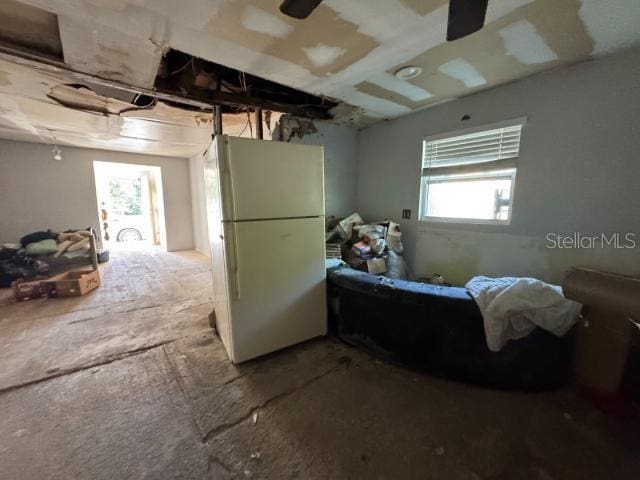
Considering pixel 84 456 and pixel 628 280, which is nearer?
pixel 84 456

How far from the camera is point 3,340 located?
2.19 m

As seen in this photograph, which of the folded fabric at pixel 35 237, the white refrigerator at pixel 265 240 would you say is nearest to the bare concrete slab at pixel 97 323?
the white refrigerator at pixel 265 240

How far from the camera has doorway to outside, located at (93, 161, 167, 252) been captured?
596cm

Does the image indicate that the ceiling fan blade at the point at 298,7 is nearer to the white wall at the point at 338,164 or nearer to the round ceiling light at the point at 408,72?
the round ceiling light at the point at 408,72

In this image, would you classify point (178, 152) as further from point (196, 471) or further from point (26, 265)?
point (196, 471)

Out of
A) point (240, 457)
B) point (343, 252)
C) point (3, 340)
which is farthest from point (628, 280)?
point (3, 340)

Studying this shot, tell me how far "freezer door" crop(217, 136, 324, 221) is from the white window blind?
4.24ft

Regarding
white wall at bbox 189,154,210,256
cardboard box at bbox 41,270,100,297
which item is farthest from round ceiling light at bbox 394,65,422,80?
white wall at bbox 189,154,210,256

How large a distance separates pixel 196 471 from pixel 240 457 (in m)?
0.20

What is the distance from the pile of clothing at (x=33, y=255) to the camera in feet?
11.6

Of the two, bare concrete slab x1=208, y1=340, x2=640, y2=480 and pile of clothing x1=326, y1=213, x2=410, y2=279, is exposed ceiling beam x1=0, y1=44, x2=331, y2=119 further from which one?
bare concrete slab x1=208, y1=340, x2=640, y2=480

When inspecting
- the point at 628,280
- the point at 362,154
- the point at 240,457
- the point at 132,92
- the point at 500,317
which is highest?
the point at 132,92

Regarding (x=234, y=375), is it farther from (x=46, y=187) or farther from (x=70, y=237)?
(x=46, y=187)

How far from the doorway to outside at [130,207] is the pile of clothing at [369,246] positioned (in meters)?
4.92
